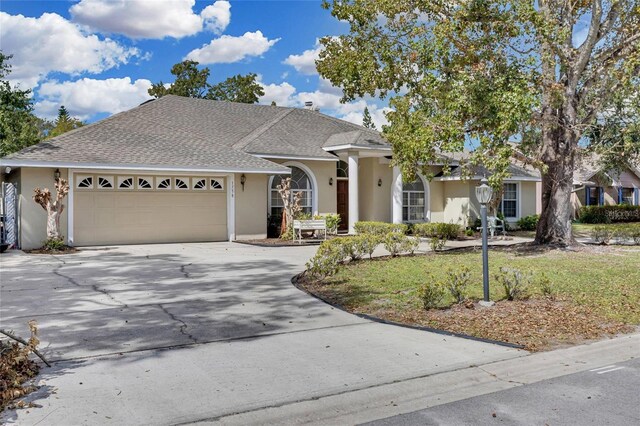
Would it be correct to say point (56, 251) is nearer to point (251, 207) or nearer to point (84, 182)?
point (84, 182)

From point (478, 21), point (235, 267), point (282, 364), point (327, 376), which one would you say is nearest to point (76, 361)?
point (282, 364)

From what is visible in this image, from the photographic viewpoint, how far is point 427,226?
20438 millimetres

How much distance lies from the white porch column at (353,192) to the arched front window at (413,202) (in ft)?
10.8

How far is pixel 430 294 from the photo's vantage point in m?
7.52

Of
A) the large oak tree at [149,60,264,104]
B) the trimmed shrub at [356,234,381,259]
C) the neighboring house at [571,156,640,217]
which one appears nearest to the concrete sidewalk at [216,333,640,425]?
the trimmed shrub at [356,234,381,259]

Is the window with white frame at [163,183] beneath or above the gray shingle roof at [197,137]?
beneath

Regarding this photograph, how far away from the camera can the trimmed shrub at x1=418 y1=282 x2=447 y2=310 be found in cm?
753

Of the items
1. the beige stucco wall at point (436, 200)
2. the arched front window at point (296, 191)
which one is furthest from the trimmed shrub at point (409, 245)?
the beige stucco wall at point (436, 200)

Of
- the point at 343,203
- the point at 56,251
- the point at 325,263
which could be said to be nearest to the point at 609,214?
the point at 343,203

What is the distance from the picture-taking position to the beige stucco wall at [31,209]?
1575 cm

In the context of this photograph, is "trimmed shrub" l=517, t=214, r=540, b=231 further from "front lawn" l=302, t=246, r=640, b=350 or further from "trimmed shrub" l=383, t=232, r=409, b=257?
"trimmed shrub" l=383, t=232, r=409, b=257

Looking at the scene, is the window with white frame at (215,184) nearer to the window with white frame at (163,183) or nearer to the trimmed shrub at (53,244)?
the window with white frame at (163,183)

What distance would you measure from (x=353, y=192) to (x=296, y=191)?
233 cm

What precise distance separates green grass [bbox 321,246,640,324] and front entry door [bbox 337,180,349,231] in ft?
27.9
